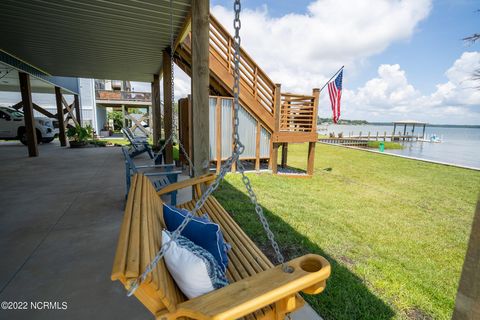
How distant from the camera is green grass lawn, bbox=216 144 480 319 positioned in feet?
7.39

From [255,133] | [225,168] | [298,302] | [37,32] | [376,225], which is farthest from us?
[255,133]

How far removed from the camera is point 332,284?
2422mm

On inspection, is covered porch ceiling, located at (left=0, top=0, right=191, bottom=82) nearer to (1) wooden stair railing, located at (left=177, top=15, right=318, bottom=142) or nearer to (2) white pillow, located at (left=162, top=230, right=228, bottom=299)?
(1) wooden stair railing, located at (left=177, top=15, right=318, bottom=142)

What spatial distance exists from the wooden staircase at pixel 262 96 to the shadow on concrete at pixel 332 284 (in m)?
3.78

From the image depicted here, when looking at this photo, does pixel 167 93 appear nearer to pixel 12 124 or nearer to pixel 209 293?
pixel 209 293

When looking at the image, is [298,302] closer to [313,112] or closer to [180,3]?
[180,3]

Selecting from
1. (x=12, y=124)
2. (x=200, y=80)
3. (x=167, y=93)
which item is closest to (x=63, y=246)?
(x=200, y=80)

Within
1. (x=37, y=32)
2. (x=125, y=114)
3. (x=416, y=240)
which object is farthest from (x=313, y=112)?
(x=125, y=114)

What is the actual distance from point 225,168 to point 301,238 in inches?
87.1

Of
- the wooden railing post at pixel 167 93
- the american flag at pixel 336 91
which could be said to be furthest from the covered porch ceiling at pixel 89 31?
the american flag at pixel 336 91

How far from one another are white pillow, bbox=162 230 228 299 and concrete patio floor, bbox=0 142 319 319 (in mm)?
983

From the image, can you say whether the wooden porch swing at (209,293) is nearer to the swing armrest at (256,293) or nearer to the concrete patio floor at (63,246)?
the swing armrest at (256,293)

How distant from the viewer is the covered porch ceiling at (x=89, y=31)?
4.16 meters

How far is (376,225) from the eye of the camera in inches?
157
